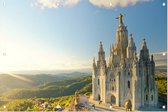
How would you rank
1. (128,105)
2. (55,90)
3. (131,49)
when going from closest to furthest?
(128,105) < (131,49) < (55,90)

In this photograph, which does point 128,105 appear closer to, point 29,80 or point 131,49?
point 131,49

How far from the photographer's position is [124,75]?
5082 millimetres

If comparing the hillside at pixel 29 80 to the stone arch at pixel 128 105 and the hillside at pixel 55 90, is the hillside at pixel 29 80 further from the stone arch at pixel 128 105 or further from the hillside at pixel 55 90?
the stone arch at pixel 128 105

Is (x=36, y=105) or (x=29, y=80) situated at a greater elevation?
(x=29, y=80)

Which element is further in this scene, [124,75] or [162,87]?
[162,87]

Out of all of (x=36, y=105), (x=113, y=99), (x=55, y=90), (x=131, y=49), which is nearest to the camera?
(x=131, y=49)

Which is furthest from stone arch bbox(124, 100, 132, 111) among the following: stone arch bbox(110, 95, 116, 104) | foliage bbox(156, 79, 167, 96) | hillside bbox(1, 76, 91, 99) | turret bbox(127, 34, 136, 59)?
hillside bbox(1, 76, 91, 99)

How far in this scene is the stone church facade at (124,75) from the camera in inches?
195

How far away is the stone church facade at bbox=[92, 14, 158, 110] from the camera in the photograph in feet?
16.3

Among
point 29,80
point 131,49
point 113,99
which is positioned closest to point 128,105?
point 113,99

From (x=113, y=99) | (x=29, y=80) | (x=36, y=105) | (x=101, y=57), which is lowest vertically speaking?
(x=36, y=105)

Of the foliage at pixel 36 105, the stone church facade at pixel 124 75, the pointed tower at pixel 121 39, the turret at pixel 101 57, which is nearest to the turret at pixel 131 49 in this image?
the stone church facade at pixel 124 75

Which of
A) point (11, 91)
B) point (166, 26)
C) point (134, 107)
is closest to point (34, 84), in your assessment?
point (11, 91)

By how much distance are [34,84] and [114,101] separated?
7.08ft
